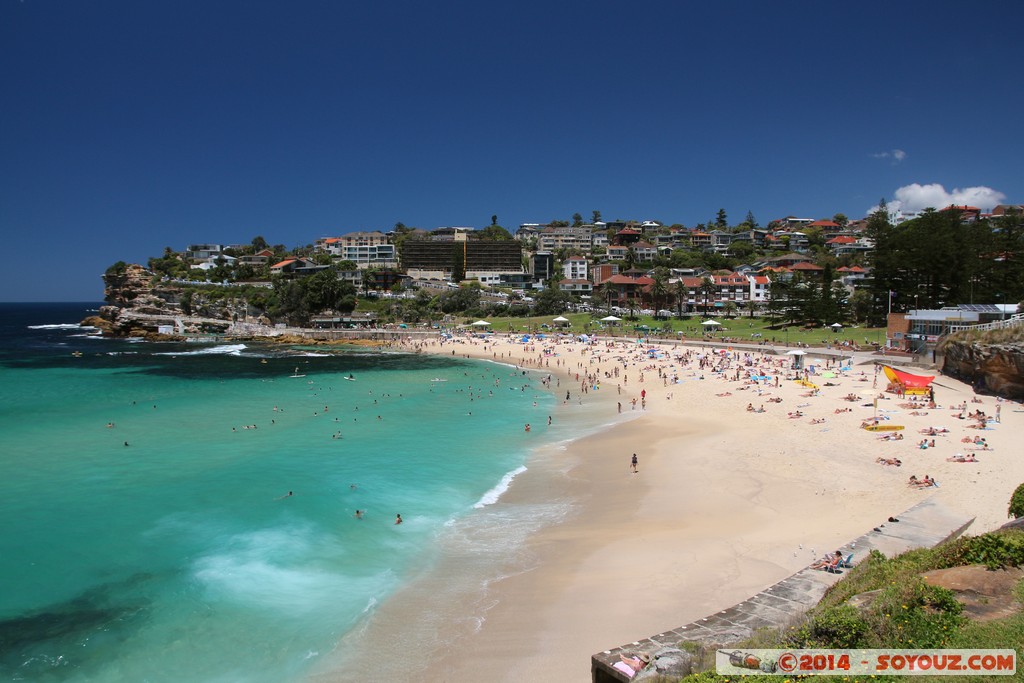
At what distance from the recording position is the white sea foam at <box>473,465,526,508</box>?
1609 cm

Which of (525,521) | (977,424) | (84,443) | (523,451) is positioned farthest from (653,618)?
(84,443)

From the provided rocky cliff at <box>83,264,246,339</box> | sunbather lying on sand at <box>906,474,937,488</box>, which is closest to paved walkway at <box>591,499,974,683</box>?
sunbather lying on sand at <box>906,474,937,488</box>

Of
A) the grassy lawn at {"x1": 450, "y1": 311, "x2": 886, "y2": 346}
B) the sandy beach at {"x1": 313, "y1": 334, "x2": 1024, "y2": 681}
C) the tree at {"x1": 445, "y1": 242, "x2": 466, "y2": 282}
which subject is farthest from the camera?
the tree at {"x1": 445, "y1": 242, "x2": 466, "y2": 282}

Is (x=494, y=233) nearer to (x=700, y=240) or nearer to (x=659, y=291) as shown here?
(x=700, y=240)

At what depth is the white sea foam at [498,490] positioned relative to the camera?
16.1 metres

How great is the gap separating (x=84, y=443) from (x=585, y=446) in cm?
2061

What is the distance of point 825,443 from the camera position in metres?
20.1

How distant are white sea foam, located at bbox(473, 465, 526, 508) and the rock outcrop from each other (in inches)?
851

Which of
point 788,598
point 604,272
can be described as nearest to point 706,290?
point 604,272

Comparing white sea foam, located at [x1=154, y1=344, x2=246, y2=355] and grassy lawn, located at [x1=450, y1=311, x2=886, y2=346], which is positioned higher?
grassy lawn, located at [x1=450, y1=311, x2=886, y2=346]

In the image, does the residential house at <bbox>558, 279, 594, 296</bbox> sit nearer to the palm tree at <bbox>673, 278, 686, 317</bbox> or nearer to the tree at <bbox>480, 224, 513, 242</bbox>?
the palm tree at <bbox>673, 278, 686, 317</bbox>

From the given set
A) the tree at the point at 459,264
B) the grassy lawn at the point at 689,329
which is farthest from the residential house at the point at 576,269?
the grassy lawn at the point at 689,329

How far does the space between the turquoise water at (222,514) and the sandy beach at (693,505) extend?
1.81 metres

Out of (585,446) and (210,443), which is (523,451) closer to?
(585,446)
